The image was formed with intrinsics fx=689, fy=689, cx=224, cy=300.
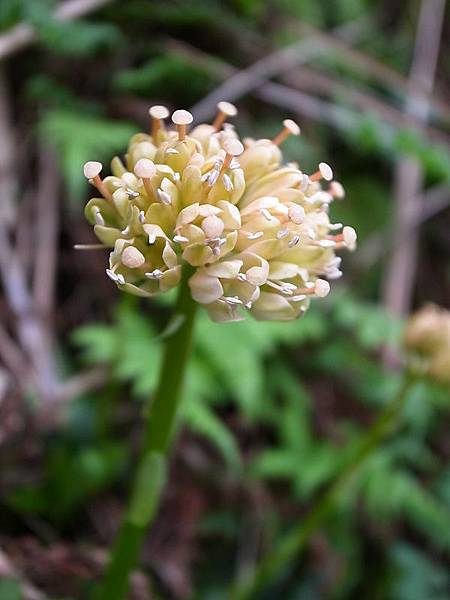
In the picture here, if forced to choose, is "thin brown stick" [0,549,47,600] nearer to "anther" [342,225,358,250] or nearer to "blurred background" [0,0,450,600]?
"blurred background" [0,0,450,600]

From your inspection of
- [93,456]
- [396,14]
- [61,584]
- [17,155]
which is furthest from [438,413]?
[396,14]

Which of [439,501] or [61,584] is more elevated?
[61,584]

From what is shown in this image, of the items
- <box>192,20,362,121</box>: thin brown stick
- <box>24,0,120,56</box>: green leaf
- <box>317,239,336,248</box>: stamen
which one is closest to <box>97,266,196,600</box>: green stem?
<box>317,239,336,248</box>: stamen

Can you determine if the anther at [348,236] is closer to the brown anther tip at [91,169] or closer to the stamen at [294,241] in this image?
the stamen at [294,241]

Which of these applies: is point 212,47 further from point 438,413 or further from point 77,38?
point 438,413

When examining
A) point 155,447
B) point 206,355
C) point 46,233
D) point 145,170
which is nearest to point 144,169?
point 145,170

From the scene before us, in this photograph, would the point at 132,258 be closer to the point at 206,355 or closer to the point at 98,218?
the point at 98,218

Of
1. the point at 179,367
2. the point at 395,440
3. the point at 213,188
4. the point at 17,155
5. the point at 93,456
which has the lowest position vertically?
the point at 395,440

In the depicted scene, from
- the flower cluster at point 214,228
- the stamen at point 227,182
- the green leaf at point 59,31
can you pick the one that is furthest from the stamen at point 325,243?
the green leaf at point 59,31
